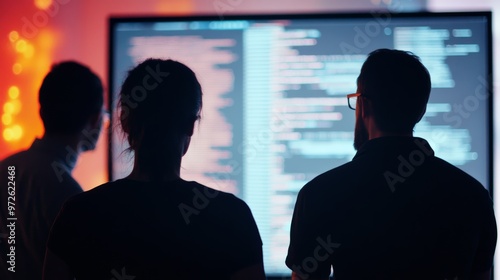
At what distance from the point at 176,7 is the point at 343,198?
1791 mm

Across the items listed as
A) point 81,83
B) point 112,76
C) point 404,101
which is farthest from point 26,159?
point 404,101

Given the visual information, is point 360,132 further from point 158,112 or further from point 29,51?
point 29,51

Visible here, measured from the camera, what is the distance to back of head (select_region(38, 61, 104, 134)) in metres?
1.80

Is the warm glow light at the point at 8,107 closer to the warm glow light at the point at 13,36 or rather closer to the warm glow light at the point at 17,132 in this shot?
the warm glow light at the point at 17,132

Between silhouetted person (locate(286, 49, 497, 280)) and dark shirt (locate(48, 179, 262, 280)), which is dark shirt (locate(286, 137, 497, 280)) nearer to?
silhouetted person (locate(286, 49, 497, 280))

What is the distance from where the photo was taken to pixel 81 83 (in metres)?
1.83

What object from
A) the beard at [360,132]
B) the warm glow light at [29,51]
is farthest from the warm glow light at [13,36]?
the beard at [360,132]

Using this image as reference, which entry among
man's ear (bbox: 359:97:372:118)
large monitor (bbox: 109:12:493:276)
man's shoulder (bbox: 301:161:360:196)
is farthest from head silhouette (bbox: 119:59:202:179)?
large monitor (bbox: 109:12:493:276)

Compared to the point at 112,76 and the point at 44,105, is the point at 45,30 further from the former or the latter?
the point at 44,105

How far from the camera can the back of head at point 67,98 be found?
1804mm

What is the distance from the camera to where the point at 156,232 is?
4.14 ft

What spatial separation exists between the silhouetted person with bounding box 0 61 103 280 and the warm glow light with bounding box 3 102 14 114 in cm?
116

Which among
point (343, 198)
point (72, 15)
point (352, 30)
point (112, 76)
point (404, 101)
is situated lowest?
point (343, 198)

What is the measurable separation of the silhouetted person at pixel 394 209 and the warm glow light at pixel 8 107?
2006mm
